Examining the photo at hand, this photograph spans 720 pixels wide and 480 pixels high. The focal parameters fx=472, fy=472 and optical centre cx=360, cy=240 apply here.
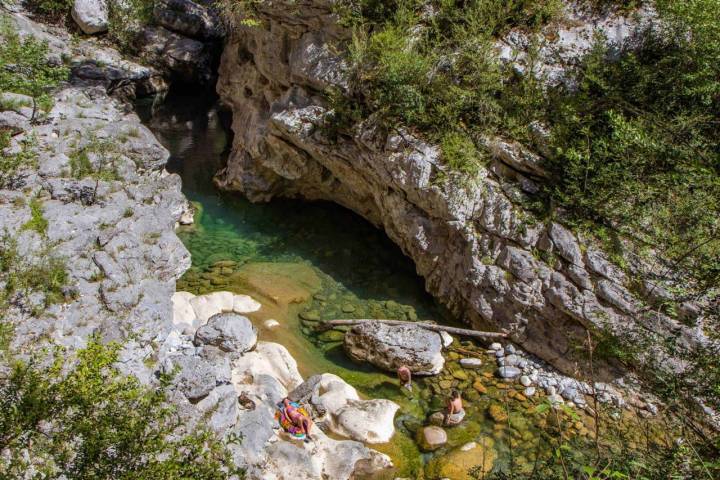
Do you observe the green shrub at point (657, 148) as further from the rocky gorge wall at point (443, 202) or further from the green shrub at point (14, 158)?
the green shrub at point (14, 158)

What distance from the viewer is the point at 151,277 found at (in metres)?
9.22

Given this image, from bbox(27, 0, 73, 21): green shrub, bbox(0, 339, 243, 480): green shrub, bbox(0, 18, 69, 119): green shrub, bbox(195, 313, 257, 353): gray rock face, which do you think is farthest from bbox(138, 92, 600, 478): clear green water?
bbox(27, 0, 73, 21): green shrub

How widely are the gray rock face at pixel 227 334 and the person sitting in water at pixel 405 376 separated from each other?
309 centimetres

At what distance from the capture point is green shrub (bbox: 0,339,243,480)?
440cm

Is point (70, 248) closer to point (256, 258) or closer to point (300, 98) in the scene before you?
point (256, 258)

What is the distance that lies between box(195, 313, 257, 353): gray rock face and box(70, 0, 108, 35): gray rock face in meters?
15.6

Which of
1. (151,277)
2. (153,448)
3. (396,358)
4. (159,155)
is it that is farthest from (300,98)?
(153,448)

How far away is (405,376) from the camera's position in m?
9.70

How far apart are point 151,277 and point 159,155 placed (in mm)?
4428

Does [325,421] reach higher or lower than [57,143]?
lower

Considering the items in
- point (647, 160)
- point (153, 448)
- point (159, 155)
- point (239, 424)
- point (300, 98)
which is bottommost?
point (239, 424)

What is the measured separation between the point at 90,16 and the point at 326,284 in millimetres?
15360

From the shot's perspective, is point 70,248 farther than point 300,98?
No

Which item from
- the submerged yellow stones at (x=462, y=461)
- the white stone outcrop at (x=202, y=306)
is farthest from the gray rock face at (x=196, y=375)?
the submerged yellow stones at (x=462, y=461)
